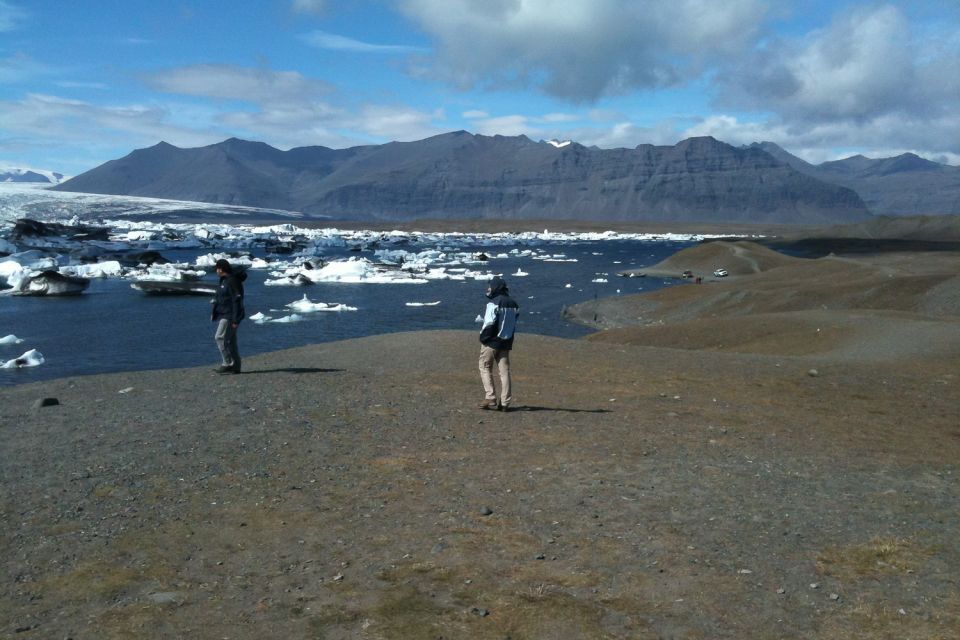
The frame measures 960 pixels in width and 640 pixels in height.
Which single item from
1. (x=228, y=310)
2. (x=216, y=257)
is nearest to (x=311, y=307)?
(x=228, y=310)

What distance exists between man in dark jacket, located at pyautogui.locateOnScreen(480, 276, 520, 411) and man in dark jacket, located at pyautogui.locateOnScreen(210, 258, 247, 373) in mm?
4529

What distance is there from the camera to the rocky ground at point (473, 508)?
5.50 metres

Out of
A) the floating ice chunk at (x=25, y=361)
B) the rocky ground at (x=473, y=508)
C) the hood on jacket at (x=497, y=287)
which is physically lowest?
the floating ice chunk at (x=25, y=361)

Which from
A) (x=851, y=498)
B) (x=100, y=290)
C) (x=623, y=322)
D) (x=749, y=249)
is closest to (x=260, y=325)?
(x=623, y=322)

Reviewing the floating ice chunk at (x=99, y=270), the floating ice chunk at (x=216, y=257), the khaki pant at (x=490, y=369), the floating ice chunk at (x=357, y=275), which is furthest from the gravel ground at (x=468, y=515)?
the floating ice chunk at (x=216, y=257)

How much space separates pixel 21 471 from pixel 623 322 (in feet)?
104

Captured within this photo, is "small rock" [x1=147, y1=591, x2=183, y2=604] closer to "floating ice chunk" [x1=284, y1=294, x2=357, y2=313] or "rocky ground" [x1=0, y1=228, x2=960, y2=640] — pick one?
"rocky ground" [x1=0, y1=228, x2=960, y2=640]

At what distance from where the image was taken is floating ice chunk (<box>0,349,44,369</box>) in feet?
81.9

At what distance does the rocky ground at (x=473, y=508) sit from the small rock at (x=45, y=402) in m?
0.11

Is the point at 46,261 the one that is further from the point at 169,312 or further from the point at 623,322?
the point at 623,322

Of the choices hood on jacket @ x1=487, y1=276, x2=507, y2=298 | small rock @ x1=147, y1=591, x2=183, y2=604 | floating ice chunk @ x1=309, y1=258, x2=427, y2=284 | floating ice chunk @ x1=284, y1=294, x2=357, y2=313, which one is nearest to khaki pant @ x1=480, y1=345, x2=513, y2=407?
hood on jacket @ x1=487, y1=276, x2=507, y2=298

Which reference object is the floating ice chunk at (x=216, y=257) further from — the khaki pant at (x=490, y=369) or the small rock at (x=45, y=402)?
the khaki pant at (x=490, y=369)

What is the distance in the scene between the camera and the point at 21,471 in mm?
8438

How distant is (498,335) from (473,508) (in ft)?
13.1
